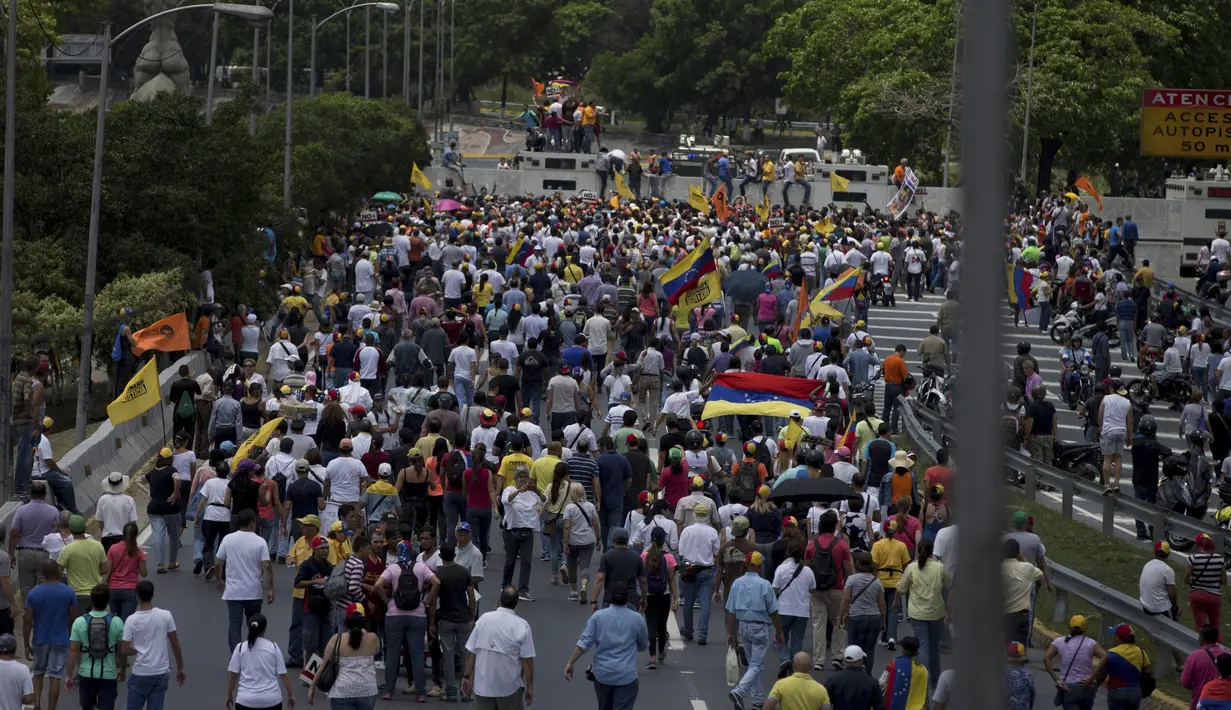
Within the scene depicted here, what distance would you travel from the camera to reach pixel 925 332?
3628 cm

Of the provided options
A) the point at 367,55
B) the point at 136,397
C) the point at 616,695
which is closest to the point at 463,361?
the point at 136,397

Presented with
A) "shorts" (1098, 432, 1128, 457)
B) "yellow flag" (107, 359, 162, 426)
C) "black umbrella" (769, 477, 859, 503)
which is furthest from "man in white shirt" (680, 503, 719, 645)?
"shorts" (1098, 432, 1128, 457)

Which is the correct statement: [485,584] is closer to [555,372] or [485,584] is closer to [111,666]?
[111,666]

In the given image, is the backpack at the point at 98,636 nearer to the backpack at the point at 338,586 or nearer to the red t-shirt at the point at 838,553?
the backpack at the point at 338,586

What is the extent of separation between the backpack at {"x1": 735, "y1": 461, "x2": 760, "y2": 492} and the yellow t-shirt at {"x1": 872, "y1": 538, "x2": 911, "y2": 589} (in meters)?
2.18

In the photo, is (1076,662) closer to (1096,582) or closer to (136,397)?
(1096,582)

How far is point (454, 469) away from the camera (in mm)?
17453

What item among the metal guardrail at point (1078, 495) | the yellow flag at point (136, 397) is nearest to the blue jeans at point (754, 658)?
the metal guardrail at point (1078, 495)

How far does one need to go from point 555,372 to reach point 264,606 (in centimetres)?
853

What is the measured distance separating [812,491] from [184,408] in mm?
8429

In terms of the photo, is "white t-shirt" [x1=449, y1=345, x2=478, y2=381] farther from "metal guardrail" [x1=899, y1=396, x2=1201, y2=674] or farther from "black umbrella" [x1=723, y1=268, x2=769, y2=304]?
"black umbrella" [x1=723, y1=268, x2=769, y2=304]

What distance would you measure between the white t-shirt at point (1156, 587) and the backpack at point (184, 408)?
11093 millimetres

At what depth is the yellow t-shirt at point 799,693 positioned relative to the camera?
12.1m

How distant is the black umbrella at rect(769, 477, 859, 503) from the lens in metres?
16.5
